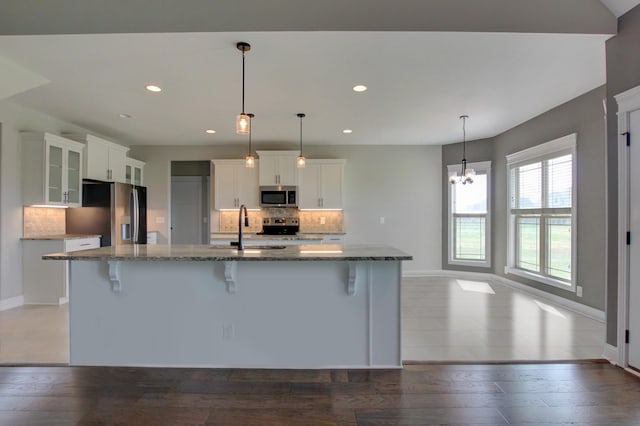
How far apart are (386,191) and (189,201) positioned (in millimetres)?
4576

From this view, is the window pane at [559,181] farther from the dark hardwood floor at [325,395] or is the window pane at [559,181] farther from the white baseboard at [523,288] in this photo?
the dark hardwood floor at [325,395]

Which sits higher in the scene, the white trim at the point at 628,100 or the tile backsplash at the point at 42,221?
the white trim at the point at 628,100

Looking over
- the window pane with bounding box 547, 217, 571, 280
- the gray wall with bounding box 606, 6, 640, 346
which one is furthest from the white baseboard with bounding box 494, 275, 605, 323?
the gray wall with bounding box 606, 6, 640, 346

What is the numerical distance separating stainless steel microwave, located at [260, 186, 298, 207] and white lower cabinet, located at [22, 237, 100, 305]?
116 inches

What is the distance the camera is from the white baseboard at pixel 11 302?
4.01 metres

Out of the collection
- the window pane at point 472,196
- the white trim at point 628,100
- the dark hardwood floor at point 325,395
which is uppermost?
the white trim at point 628,100

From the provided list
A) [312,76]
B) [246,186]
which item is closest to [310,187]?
[246,186]

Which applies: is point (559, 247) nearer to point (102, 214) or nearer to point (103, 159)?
point (102, 214)

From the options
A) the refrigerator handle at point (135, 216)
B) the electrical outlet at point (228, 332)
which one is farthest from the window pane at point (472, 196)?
the refrigerator handle at point (135, 216)

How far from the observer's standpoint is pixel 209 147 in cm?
641

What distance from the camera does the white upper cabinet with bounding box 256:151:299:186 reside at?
6.00 m

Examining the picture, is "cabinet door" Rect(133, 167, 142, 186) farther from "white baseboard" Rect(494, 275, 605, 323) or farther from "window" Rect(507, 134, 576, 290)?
"white baseboard" Rect(494, 275, 605, 323)

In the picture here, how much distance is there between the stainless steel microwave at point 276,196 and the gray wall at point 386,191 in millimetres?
883

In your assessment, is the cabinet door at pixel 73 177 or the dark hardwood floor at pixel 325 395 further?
the cabinet door at pixel 73 177
